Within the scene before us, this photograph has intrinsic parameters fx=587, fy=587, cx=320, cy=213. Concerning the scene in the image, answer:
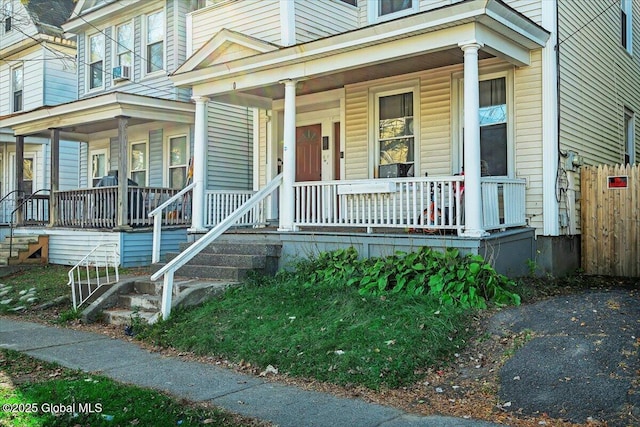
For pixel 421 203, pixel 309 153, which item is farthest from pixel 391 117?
pixel 421 203

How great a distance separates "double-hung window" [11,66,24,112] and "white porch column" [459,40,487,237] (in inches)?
745

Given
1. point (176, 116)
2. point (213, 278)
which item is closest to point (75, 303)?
point (213, 278)

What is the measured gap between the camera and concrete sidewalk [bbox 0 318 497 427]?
15.0ft

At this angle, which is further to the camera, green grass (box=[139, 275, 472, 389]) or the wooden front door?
the wooden front door

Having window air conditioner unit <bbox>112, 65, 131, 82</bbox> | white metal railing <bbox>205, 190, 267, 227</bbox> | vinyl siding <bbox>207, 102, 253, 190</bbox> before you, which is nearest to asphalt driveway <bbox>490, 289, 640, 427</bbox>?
white metal railing <bbox>205, 190, 267, 227</bbox>

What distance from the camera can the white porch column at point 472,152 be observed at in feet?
26.1

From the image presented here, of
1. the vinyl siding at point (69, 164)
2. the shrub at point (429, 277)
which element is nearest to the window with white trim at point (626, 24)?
the shrub at point (429, 277)

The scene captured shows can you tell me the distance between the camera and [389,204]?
31.3 ft

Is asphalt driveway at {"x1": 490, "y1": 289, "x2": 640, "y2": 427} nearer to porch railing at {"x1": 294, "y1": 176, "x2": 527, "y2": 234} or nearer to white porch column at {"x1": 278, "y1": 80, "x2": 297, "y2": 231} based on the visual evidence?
porch railing at {"x1": 294, "y1": 176, "x2": 527, "y2": 234}

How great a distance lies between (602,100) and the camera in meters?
11.9

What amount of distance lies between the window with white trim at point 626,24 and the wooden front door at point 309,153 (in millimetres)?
7356

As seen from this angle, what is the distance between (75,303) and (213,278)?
86.9 inches

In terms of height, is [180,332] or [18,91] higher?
[18,91]

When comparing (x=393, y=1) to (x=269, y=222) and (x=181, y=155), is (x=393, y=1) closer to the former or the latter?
(x=269, y=222)
